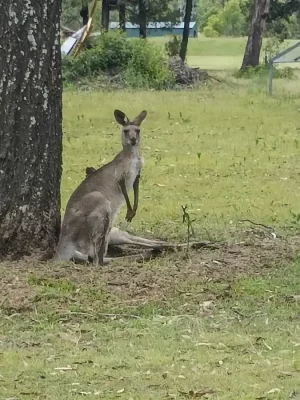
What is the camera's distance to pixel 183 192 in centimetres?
1175

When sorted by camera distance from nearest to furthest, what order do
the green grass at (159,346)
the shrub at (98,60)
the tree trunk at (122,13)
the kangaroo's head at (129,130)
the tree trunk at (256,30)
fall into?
1. the green grass at (159,346)
2. the kangaroo's head at (129,130)
3. the shrub at (98,60)
4. the tree trunk at (256,30)
5. the tree trunk at (122,13)

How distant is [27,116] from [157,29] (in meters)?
46.0

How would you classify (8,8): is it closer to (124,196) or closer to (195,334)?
(124,196)

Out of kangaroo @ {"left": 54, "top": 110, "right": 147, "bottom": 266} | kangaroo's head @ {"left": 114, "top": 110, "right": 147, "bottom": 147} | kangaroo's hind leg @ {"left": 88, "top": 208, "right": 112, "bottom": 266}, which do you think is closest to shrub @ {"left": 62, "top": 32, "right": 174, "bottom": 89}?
kangaroo's head @ {"left": 114, "top": 110, "right": 147, "bottom": 147}

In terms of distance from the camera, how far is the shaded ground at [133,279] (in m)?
6.25

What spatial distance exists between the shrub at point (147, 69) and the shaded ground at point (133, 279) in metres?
18.7

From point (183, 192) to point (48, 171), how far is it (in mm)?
4712

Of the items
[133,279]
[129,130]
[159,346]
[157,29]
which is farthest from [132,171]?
[157,29]

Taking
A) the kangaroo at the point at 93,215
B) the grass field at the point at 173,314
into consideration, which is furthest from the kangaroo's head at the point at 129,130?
the grass field at the point at 173,314

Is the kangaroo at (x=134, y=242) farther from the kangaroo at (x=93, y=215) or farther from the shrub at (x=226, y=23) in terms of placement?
the shrub at (x=226, y=23)

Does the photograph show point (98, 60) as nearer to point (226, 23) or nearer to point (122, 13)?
point (122, 13)

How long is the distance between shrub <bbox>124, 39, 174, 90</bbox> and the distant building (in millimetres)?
12202

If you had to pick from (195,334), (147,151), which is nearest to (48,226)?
(195,334)

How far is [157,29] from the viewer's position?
5216 centimetres
